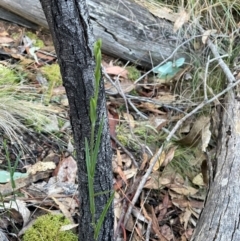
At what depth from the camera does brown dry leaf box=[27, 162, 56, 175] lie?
1974mm

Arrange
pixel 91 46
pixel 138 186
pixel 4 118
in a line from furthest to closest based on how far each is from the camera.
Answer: pixel 4 118 → pixel 138 186 → pixel 91 46

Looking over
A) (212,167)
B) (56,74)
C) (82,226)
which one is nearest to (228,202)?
(212,167)

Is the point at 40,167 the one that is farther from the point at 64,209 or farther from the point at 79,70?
the point at 79,70

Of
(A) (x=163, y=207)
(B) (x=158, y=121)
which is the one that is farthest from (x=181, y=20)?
(A) (x=163, y=207)

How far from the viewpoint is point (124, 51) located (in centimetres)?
265

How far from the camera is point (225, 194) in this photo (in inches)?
68.2

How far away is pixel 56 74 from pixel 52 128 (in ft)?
1.29

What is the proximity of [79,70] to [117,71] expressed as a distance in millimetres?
1410

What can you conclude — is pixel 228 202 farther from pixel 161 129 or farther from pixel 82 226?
pixel 161 129

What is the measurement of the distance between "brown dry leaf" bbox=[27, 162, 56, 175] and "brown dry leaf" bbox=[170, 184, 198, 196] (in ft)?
1.58

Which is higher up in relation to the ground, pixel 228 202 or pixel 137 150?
pixel 228 202

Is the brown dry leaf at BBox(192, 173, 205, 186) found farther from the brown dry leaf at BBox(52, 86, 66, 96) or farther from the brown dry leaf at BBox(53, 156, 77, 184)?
the brown dry leaf at BBox(52, 86, 66, 96)

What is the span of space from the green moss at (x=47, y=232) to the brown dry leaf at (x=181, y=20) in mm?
1202

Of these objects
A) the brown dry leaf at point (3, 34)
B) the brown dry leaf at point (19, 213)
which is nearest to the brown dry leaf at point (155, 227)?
the brown dry leaf at point (19, 213)
